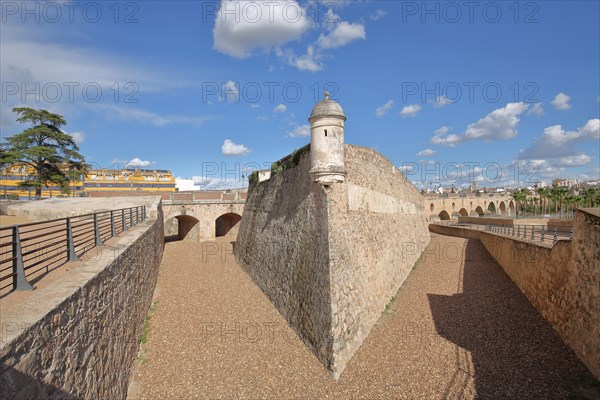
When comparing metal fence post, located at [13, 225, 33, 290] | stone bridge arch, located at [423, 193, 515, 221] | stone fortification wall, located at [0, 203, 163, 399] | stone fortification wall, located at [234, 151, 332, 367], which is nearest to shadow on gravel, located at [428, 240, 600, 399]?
stone fortification wall, located at [234, 151, 332, 367]

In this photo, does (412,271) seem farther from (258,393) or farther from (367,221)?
(258,393)

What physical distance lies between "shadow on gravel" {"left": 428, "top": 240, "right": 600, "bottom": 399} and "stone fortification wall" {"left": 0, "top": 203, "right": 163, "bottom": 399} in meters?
7.16

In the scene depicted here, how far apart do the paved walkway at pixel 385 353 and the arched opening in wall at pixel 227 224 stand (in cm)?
1974

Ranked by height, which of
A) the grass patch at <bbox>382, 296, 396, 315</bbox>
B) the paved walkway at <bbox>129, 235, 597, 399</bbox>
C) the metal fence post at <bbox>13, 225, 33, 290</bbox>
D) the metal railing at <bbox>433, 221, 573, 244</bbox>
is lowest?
the paved walkway at <bbox>129, 235, 597, 399</bbox>

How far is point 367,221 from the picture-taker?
1191cm

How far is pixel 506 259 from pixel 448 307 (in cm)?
580

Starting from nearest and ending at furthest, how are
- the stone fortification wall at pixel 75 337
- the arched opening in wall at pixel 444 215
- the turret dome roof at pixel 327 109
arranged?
the stone fortification wall at pixel 75 337, the turret dome roof at pixel 327 109, the arched opening in wall at pixel 444 215

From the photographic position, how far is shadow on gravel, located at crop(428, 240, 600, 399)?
23.8ft

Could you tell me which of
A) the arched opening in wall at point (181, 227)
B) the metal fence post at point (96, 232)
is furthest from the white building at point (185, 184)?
the metal fence post at point (96, 232)

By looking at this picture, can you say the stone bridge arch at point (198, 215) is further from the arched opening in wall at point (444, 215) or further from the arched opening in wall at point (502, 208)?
the arched opening in wall at point (502, 208)

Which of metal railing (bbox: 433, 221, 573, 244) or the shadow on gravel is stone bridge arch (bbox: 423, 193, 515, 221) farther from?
the shadow on gravel

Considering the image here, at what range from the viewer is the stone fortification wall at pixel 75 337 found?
313 centimetres

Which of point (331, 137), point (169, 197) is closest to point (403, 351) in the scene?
point (331, 137)

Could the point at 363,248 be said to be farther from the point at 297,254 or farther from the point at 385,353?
the point at 385,353
